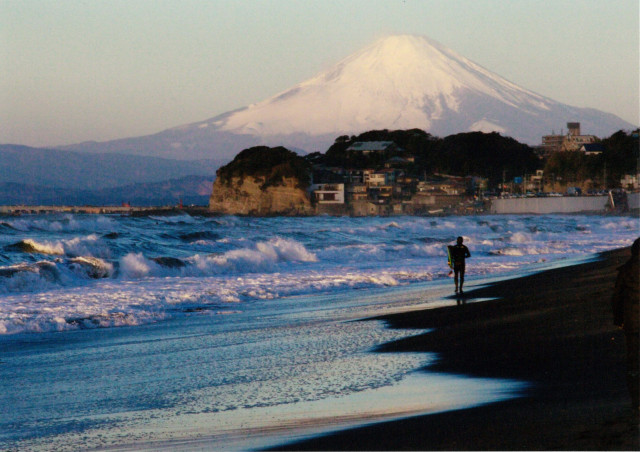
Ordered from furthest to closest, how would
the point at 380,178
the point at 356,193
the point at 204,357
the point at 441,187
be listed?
the point at 380,178
the point at 441,187
the point at 356,193
the point at 204,357

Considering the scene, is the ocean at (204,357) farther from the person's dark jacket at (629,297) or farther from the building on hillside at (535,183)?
the building on hillside at (535,183)

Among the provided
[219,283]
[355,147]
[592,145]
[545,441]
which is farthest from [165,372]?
[355,147]

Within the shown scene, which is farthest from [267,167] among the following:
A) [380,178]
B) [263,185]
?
[380,178]

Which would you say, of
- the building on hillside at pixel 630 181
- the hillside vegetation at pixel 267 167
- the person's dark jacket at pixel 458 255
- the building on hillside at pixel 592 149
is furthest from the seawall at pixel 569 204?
the person's dark jacket at pixel 458 255

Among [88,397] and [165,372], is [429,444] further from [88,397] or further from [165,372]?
[165,372]

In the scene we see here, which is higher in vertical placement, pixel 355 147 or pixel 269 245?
pixel 355 147

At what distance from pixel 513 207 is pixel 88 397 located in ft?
440

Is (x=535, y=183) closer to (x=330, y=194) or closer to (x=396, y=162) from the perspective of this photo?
(x=396, y=162)

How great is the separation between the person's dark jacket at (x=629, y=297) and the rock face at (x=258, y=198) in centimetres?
13998

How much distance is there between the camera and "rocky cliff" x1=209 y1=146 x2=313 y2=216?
149 metres

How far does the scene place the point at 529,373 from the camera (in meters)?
7.82

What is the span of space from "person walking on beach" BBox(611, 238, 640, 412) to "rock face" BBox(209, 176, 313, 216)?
140 meters

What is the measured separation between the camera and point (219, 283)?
21172 mm

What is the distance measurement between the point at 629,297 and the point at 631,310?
90 millimetres
